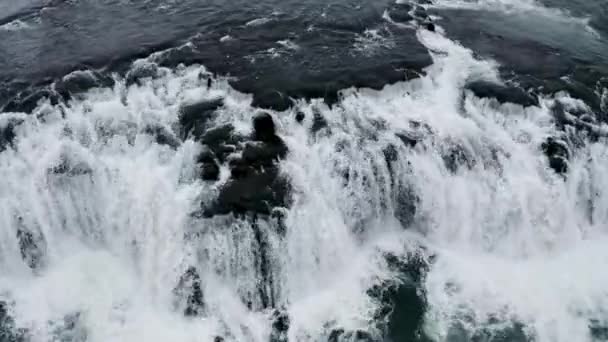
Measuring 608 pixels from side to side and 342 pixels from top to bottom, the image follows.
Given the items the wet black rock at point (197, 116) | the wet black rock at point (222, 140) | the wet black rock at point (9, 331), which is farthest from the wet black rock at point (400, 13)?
the wet black rock at point (9, 331)

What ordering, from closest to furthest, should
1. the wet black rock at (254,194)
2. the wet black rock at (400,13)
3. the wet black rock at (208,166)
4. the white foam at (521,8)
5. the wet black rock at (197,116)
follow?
the wet black rock at (254,194) < the wet black rock at (208,166) < the wet black rock at (197,116) < the wet black rock at (400,13) < the white foam at (521,8)

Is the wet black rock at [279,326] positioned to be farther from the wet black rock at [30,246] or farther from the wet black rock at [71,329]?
the wet black rock at [30,246]

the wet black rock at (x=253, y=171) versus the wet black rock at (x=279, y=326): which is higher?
the wet black rock at (x=253, y=171)

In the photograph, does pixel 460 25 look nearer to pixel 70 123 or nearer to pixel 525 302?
pixel 525 302

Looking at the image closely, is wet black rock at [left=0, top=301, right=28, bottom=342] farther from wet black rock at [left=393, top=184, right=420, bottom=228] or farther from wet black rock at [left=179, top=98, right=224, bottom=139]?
wet black rock at [left=393, top=184, right=420, bottom=228]

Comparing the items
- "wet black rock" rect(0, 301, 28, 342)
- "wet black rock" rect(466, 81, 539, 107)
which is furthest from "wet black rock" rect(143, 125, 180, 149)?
"wet black rock" rect(466, 81, 539, 107)

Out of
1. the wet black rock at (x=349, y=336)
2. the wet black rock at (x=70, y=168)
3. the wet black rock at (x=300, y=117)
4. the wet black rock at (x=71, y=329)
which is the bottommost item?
the wet black rock at (x=349, y=336)
